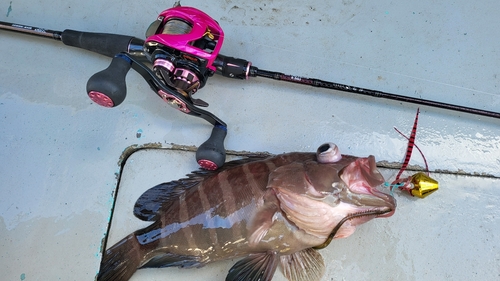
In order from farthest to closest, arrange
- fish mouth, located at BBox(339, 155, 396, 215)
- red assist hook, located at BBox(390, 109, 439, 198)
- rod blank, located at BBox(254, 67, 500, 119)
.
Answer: rod blank, located at BBox(254, 67, 500, 119) → red assist hook, located at BBox(390, 109, 439, 198) → fish mouth, located at BBox(339, 155, 396, 215)

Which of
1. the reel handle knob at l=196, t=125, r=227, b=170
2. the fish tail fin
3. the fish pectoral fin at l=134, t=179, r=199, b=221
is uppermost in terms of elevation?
the reel handle knob at l=196, t=125, r=227, b=170

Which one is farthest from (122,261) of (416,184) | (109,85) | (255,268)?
(416,184)

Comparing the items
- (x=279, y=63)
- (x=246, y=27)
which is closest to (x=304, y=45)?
(x=279, y=63)

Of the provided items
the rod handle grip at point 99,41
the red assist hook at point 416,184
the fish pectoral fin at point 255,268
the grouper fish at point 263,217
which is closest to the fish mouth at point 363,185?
the grouper fish at point 263,217

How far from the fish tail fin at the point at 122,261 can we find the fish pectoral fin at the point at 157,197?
0.12 metres

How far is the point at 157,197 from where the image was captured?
1776 mm

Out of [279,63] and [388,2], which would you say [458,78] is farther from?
[279,63]

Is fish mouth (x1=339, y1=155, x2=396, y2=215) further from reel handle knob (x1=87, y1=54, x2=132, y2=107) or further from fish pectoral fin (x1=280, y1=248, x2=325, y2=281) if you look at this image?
reel handle knob (x1=87, y1=54, x2=132, y2=107)

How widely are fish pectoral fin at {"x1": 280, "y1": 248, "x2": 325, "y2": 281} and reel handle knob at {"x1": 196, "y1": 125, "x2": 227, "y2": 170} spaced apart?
494mm

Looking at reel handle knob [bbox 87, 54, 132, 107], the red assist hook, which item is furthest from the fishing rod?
the red assist hook

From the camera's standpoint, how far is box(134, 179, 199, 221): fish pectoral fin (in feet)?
5.77

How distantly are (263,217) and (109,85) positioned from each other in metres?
0.80

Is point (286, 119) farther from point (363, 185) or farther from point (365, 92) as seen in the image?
point (363, 185)

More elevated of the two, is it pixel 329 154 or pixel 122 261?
pixel 329 154
